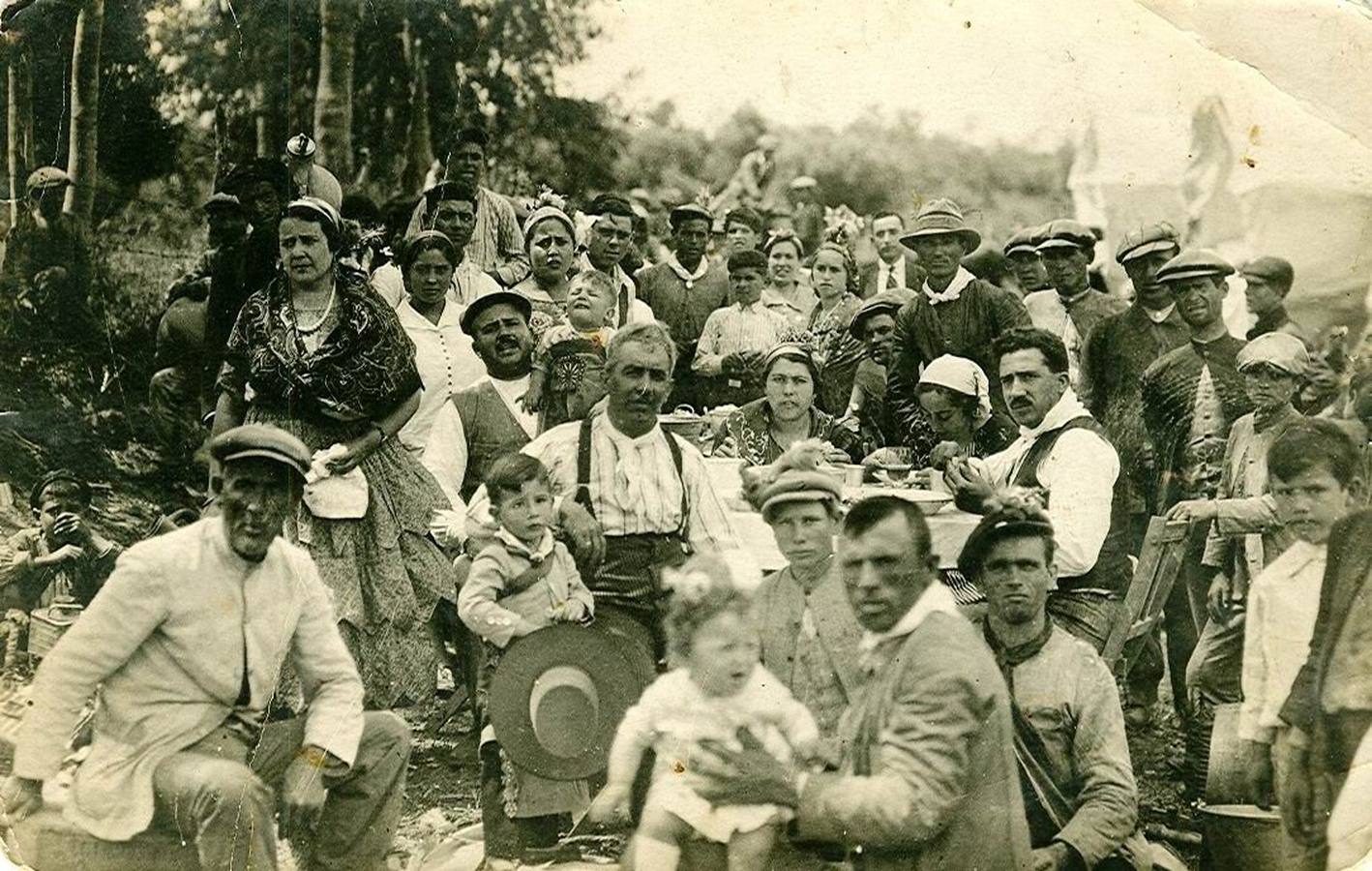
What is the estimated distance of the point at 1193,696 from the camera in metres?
4.20

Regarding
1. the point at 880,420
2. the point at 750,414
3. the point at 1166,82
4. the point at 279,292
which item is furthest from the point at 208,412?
the point at 1166,82

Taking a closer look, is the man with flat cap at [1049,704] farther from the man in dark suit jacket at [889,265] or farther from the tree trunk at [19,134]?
the tree trunk at [19,134]

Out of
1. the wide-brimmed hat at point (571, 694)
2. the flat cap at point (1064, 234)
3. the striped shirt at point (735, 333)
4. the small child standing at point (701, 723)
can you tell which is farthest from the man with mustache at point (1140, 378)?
the wide-brimmed hat at point (571, 694)

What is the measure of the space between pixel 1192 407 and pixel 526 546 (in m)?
1.97

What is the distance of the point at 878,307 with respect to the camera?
13.8 feet

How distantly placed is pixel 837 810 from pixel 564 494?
115 cm

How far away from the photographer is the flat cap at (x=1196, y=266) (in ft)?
13.8

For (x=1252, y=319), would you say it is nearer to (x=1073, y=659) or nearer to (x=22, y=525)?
(x=1073, y=659)

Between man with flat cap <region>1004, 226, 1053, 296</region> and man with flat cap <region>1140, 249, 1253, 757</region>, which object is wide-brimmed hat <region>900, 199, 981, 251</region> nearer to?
man with flat cap <region>1004, 226, 1053, 296</region>

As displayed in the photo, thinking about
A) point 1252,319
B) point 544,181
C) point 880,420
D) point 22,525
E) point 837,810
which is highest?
point 544,181

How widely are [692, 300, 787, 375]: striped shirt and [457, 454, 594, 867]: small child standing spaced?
577 millimetres

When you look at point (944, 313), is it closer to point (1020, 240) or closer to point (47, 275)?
point (1020, 240)

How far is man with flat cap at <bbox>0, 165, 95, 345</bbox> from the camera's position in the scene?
170 inches

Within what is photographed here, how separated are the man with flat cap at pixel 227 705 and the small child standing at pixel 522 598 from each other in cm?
33
